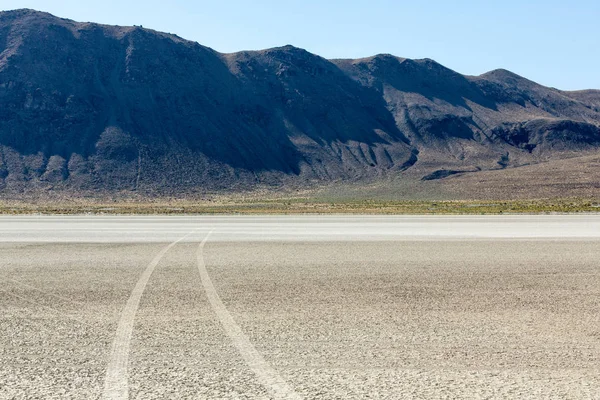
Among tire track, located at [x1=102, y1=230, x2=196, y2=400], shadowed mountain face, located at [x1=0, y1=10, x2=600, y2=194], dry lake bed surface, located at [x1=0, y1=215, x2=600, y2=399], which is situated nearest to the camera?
tire track, located at [x1=102, y1=230, x2=196, y2=400]

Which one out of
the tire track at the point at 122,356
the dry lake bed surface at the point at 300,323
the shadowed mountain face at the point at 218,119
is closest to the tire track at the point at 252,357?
the dry lake bed surface at the point at 300,323

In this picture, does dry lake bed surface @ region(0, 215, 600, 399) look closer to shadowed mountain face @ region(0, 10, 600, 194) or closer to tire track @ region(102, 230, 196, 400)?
tire track @ region(102, 230, 196, 400)

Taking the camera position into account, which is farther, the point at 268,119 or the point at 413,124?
the point at 413,124

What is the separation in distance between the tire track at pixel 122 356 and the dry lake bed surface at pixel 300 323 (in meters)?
0.03

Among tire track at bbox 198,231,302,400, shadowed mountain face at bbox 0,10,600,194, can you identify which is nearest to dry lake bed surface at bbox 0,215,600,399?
tire track at bbox 198,231,302,400

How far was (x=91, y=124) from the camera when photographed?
362ft

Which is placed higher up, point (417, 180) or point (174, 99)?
point (174, 99)

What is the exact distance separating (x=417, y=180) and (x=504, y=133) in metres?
41.3

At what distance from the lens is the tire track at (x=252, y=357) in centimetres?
621

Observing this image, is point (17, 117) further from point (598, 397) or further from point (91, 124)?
point (598, 397)

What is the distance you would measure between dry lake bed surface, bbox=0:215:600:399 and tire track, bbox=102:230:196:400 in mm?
30

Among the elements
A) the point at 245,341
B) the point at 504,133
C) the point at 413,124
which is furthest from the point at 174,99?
the point at 245,341

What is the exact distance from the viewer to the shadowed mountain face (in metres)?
103

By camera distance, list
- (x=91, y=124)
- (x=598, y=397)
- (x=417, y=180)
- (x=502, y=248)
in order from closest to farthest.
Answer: (x=598, y=397) < (x=502, y=248) < (x=417, y=180) < (x=91, y=124)
